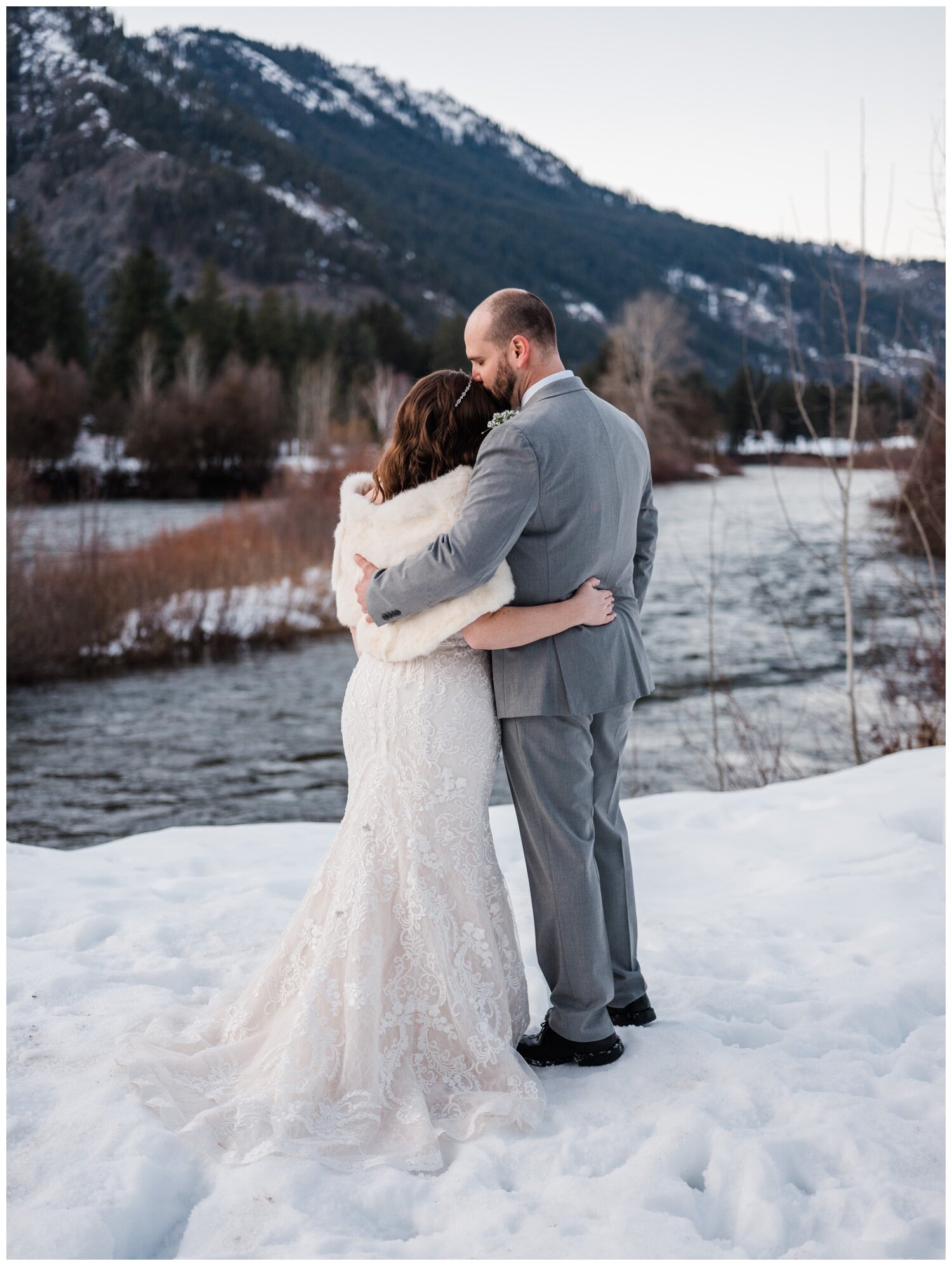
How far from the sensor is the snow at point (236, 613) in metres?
14.7

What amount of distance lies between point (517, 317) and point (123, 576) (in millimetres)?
13431

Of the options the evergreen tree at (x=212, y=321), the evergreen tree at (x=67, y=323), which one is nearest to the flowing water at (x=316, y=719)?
the evergreen tree at (x=212, y=321)


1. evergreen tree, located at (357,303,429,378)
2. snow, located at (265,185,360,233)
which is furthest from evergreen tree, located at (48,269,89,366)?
snow, located at (265,185,360,233)

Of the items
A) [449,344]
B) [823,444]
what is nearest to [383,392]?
[449,344]

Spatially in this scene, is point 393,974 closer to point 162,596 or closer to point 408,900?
point 408,900

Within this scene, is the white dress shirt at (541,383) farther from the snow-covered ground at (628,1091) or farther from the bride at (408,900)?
the snow-covered ground at (628,1091)

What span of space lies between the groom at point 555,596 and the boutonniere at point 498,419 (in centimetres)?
6

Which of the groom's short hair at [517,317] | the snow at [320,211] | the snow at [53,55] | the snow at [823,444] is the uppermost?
the snow at [53,55]

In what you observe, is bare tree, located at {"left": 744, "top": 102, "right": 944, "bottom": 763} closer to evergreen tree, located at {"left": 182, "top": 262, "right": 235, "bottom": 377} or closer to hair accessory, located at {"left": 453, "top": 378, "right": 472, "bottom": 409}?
hair accessory, located at {"left": 453, "top": 378, "right": 472, "bottom": 409}

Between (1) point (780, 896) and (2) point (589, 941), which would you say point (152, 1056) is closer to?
(2) point (589, 941)

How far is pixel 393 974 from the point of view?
2516mm

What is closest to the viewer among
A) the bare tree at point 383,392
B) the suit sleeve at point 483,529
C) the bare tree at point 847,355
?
the suit sleeve at point 483,529

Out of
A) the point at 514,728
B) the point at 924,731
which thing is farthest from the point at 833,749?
the point at 514,728

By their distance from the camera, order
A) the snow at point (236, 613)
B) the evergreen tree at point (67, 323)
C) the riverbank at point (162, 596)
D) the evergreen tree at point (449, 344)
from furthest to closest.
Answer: the evergreen tree at point (449, 344) → the evergreen tree at point (67, 323) → the snow at point (236, 613) → the riverbank at point (162, 596)
